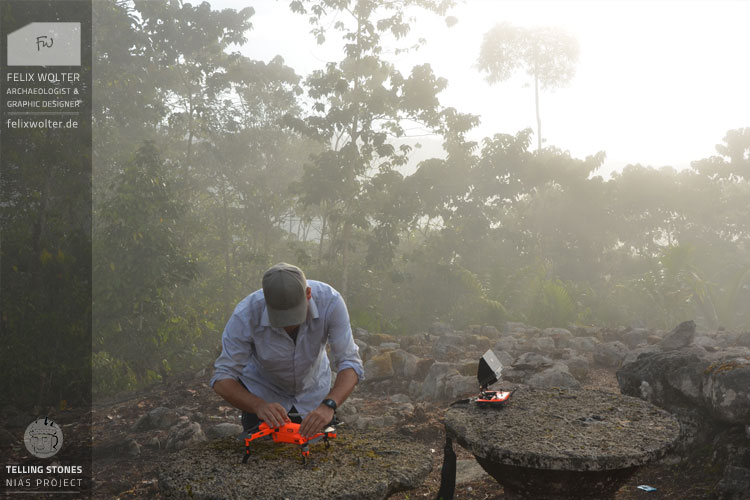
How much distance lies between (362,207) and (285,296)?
10584mm

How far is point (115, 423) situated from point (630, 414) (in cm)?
529

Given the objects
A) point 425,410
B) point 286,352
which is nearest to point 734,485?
point 286,352

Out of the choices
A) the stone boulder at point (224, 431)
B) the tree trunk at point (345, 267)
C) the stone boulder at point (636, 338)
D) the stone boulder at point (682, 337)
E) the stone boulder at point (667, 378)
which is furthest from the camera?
the tree trunk at point (345, 267)

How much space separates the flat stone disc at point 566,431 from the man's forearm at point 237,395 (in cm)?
104

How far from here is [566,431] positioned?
2.84 metres

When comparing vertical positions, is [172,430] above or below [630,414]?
below

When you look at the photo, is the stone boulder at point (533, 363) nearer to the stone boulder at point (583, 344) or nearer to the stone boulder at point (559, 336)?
the stone boulder at point (583, 344)

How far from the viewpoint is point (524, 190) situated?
1534 centimetres

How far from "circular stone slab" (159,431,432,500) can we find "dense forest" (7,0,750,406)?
676 cm

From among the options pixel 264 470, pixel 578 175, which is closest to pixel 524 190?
pixel 578 175

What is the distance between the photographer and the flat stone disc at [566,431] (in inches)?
97.7

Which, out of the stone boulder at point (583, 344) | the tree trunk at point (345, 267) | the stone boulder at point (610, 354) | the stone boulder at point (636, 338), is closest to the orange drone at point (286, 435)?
the stone boulder at point (610, 354)

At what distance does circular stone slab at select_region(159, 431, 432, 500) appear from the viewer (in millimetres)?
2127

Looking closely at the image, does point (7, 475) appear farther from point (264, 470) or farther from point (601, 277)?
point (601, 277)
